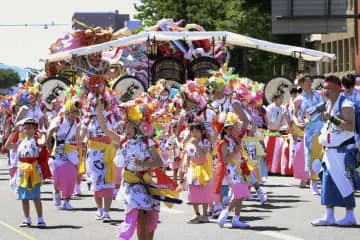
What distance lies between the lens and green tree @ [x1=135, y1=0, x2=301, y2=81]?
161ft

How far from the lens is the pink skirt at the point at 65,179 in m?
17.0

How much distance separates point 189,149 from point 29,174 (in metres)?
2.15

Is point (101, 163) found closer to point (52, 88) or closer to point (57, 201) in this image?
point (57, 201)

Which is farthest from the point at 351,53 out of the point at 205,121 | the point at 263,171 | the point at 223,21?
the point at 205,121

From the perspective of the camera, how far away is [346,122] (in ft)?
44.2

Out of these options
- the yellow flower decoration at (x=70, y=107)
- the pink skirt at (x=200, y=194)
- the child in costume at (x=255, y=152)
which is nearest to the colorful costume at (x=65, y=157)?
the yellow flower decoration at (x=70, y=107)

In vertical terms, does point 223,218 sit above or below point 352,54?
below

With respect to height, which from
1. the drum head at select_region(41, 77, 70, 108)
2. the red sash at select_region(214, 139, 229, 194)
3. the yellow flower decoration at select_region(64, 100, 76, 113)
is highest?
the drum head at select_region(41, 77, 70, 108)

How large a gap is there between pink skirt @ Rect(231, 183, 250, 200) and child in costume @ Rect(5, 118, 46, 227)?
8.37 feet

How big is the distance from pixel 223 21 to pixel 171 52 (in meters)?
18.9

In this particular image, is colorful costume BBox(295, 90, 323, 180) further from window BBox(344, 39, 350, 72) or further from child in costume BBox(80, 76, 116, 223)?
window BBox(344, 39, 350, 72)

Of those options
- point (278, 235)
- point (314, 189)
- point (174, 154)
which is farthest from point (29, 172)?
point (174, 154)

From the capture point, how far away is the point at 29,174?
14.3 metres

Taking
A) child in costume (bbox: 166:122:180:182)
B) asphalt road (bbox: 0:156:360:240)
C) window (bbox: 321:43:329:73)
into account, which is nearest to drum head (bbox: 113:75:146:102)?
child in costume (bbox: 166:122:180:182)
